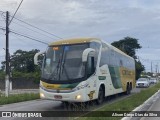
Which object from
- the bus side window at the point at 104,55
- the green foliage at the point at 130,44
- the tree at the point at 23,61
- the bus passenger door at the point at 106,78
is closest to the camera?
the bus passenger door at the point at 106,78

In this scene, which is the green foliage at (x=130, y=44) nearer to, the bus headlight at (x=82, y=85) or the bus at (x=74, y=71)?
the bus at (x=74, y=71)

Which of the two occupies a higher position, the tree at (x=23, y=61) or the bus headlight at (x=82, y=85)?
the tree at (x=23, y=61)

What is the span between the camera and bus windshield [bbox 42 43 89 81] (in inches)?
656

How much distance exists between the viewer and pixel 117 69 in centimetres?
2433

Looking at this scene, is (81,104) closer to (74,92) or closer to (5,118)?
(74,92)

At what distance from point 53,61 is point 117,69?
806 centimetres

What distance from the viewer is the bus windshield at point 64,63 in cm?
1666

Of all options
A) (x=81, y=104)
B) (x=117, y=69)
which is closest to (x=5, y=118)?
(x=81, y=104)

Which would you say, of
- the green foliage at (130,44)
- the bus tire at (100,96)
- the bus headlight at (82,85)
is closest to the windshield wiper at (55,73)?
the bus headlight at (82,85)

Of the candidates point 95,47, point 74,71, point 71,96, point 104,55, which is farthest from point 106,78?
point 71,96

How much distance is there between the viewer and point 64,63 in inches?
667

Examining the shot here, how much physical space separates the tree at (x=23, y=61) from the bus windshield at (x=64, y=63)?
6911cm

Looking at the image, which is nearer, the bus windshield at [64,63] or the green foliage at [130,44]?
the bus windshield at [64,63]

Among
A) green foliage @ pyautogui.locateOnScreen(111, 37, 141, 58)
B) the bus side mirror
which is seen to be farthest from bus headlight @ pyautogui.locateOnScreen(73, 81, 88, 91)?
green foliage @ pyautogui.locateOnScreen(111, 37, 141, 58)
